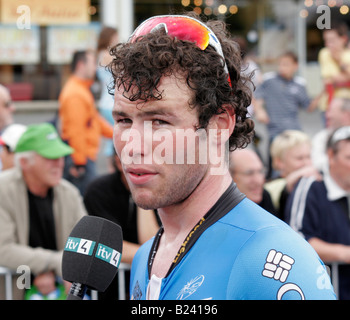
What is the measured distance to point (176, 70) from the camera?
1.64 meters

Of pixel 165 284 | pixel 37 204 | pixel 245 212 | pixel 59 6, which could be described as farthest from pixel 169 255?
pixel 59 6

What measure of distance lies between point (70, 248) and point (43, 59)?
29.8 ft

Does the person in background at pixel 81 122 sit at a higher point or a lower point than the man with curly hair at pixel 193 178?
lower

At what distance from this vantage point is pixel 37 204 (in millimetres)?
4129

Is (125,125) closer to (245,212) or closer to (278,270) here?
(245,212)

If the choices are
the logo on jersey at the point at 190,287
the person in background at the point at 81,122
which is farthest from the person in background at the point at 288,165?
the logo on jersey at the point at 190,287

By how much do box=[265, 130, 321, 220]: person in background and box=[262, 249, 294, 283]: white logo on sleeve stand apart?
10.5ft

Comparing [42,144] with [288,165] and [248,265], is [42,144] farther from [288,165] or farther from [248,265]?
[248,265]

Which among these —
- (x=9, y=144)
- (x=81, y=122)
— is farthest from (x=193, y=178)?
(x=81, y=122)

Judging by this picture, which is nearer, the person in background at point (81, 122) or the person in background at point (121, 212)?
the person in background at point (121, 212)

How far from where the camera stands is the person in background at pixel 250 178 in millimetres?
4477

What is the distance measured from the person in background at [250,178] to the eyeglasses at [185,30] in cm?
269

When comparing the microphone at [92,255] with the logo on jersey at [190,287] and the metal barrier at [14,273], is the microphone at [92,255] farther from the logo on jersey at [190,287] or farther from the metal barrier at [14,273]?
the metal barrier at [14,273]

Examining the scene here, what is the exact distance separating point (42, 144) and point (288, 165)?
7.03 feet
